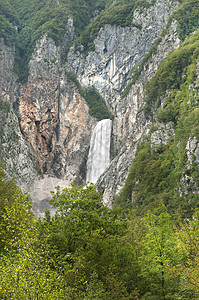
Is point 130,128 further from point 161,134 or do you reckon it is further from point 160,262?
point 160,262

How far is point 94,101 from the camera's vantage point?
350 feet

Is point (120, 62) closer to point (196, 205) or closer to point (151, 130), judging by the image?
point (151, 130)

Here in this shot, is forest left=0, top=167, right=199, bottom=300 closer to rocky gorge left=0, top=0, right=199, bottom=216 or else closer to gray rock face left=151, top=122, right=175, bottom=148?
gray rock face left=151, top=122, right=175, bottom=148

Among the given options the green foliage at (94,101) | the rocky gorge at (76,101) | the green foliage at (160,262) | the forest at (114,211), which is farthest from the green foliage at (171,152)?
the green foliage at (94,101)

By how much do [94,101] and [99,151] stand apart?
22144 millimetres

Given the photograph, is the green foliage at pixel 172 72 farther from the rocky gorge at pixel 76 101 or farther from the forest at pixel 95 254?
the forest at pixel 95 254

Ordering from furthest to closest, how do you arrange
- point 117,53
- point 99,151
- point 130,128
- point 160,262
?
point 117,53, point 99,151, point 130,128, point 160,262

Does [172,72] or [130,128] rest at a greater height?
[172,72]

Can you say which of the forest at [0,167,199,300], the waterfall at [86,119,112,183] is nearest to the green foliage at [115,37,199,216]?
the waterfall at [86,119,112,183]

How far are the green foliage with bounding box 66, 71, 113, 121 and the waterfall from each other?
23.9 ft

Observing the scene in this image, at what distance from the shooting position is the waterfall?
8988 cm

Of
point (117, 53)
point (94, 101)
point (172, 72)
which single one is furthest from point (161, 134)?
point (117, 53)

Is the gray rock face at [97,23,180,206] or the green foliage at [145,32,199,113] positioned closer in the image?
the green foliage at [145,32,199,113]

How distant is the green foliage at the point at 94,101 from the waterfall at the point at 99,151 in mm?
7294
